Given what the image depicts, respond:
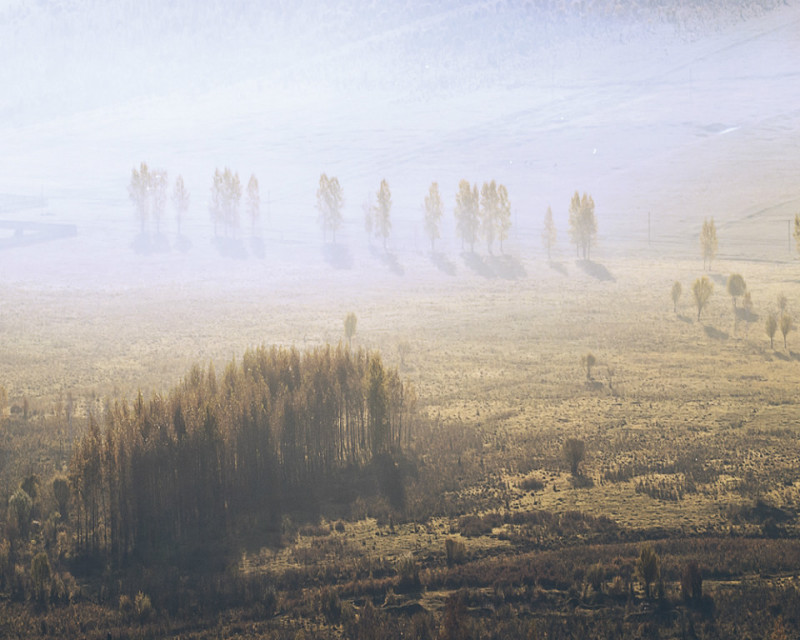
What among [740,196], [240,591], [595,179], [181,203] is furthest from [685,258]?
[240,591]

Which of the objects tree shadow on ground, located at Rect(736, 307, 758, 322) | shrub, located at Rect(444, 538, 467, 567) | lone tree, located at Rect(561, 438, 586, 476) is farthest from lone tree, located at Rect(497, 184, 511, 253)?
shrub, located at Rect(444, 538, 467, 567)

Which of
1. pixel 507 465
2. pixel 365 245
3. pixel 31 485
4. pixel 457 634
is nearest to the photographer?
pixel 457 634

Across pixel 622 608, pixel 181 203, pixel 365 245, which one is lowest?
pixel 622 608

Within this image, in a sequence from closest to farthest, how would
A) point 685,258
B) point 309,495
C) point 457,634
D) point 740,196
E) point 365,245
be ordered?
point 457,634, point 309,495, point 685,258, point 365,245, point 740,196

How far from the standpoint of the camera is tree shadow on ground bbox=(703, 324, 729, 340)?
223 feet

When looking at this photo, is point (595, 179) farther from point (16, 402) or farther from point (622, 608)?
point (622, 608)

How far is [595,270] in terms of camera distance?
112375 millimetres

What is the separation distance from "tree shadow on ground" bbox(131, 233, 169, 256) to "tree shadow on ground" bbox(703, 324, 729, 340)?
99.2 m

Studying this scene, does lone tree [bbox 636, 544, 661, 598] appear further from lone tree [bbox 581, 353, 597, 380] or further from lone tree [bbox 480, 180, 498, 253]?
lone tree [bbox 480, 180, 498, 253]

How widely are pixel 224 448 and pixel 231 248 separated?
372 feet

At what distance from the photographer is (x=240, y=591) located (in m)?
23.2

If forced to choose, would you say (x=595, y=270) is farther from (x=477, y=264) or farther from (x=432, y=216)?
(x=432, y=216)

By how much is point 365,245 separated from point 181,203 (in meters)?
41.0

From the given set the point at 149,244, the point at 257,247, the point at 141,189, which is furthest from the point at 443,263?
the point at 141,189
